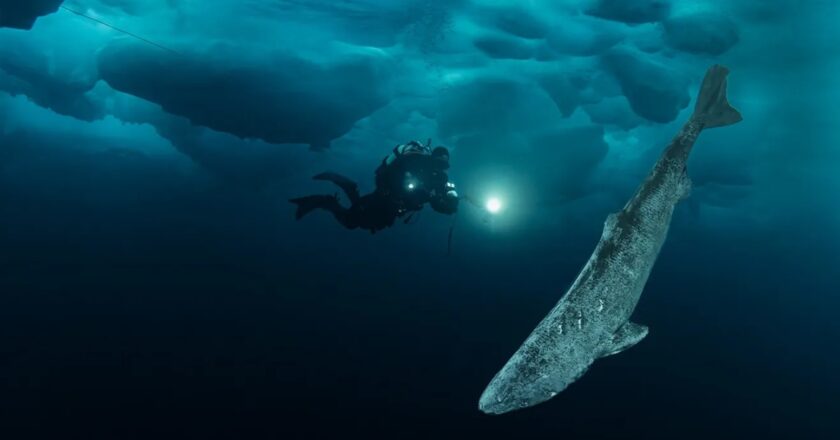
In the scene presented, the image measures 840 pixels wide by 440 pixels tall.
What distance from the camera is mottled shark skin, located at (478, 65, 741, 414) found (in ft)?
11.8

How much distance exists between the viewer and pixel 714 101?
5.04 metres

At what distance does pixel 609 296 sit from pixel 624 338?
0.40m

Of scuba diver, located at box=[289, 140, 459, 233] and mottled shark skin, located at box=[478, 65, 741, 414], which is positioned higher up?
scuba diver, located at box=[289, 140, 459, 233]

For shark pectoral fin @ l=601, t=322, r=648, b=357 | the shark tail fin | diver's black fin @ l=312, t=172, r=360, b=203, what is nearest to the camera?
shark pectoral fin @ l=601, t=322, r=648, b=357

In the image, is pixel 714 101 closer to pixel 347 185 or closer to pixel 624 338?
pixel 624 338

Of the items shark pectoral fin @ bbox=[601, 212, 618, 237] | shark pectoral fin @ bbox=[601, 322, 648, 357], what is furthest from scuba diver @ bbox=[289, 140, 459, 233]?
shark pectoral fin @ bbox=[601, 322, 648, 357]

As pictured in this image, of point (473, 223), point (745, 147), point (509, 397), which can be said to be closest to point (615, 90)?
point (745, 147)

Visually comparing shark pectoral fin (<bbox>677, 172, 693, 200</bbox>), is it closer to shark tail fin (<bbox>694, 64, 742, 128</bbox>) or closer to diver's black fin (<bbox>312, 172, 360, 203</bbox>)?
shark tail fin (<bbox>694, 64, 742, 128</bbox>)

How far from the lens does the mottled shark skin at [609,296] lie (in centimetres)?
361

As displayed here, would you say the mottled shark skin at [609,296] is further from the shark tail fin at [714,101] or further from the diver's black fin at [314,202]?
the diver's black fin at [314,202]

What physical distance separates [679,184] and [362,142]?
2701cm

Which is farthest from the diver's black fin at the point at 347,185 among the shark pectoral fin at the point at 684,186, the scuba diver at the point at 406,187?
the shark pectoral fin at the point at 684,186

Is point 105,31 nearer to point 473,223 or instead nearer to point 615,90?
point 615,90

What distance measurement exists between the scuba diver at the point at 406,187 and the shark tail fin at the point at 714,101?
16.1ft
